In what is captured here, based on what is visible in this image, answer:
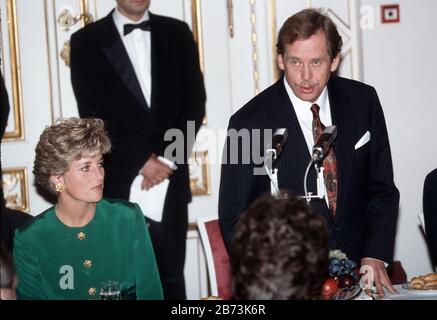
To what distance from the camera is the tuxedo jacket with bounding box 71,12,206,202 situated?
4410 millimetres

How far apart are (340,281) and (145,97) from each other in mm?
2292

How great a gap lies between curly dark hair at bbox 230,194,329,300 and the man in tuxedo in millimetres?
2646

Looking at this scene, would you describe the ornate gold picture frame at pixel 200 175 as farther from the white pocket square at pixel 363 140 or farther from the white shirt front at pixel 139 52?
the white pocket square at pixel 363 140

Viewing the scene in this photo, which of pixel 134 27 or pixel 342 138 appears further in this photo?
pixel 134 27

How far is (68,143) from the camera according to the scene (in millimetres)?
3088

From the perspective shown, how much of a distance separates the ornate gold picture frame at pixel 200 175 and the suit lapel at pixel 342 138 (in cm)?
156

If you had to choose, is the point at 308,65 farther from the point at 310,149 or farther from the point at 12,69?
the point at 12,69

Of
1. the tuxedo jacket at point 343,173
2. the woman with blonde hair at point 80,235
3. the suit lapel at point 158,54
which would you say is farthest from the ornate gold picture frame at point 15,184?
the tuxedo jacket at point 343,173

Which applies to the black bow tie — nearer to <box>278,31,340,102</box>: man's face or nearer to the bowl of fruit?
<box>278,31,340,102</box>: man's face


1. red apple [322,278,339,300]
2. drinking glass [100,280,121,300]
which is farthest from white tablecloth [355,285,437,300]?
drinking glass [100,280,121,300]

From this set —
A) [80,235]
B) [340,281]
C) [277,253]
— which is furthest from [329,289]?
[80,235]

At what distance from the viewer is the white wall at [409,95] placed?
15.8 feet

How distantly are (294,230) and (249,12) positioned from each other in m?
3.10
